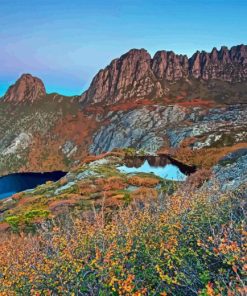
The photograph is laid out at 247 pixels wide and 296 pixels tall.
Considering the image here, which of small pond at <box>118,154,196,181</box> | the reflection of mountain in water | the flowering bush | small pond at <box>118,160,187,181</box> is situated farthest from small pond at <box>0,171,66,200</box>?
the flowering bush

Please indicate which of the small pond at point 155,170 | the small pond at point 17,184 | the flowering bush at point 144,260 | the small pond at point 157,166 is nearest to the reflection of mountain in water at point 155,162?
the small pond at point 157,166

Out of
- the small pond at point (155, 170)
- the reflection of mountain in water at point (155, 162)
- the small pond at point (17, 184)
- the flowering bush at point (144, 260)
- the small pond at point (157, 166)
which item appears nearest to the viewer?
the flowering bush at point (144, 260)

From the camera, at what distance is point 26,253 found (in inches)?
527

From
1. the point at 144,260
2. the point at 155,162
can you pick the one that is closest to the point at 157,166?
the point at 155,162

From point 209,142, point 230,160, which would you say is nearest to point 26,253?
point 230,160

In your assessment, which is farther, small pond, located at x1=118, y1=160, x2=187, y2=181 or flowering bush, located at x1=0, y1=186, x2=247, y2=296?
small pond, located at x1=118, y1=160, x2=187, y2=181

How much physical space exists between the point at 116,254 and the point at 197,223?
9.02 feet

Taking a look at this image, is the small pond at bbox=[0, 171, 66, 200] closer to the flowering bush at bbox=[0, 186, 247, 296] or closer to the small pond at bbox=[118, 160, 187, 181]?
the small pond at bbox=[118, 160, 187, 181]

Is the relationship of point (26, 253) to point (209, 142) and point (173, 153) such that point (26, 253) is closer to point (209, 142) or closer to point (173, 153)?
point (173, 153)

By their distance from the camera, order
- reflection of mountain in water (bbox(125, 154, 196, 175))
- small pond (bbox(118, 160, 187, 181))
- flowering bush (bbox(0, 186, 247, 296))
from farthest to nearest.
A: reflection of mountain in water (bbox(125, 154, 196, 175)) < small pond (bbox(118, 160, 187, 181)) < flowering bush (bbox(0, 186, 247, 296))

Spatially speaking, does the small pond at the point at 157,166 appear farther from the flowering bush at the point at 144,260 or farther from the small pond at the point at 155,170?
the flowering bush at the point at 144,260

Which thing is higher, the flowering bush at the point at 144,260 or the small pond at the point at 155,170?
the flowering bush at the point at 144,260

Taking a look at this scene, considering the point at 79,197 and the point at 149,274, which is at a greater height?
the point at 149,274

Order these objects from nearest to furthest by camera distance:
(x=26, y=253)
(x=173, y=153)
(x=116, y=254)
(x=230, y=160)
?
(x=116, y=254) → (x=26, y=253) → (x=230, y=160) → (x=173, y=153)
